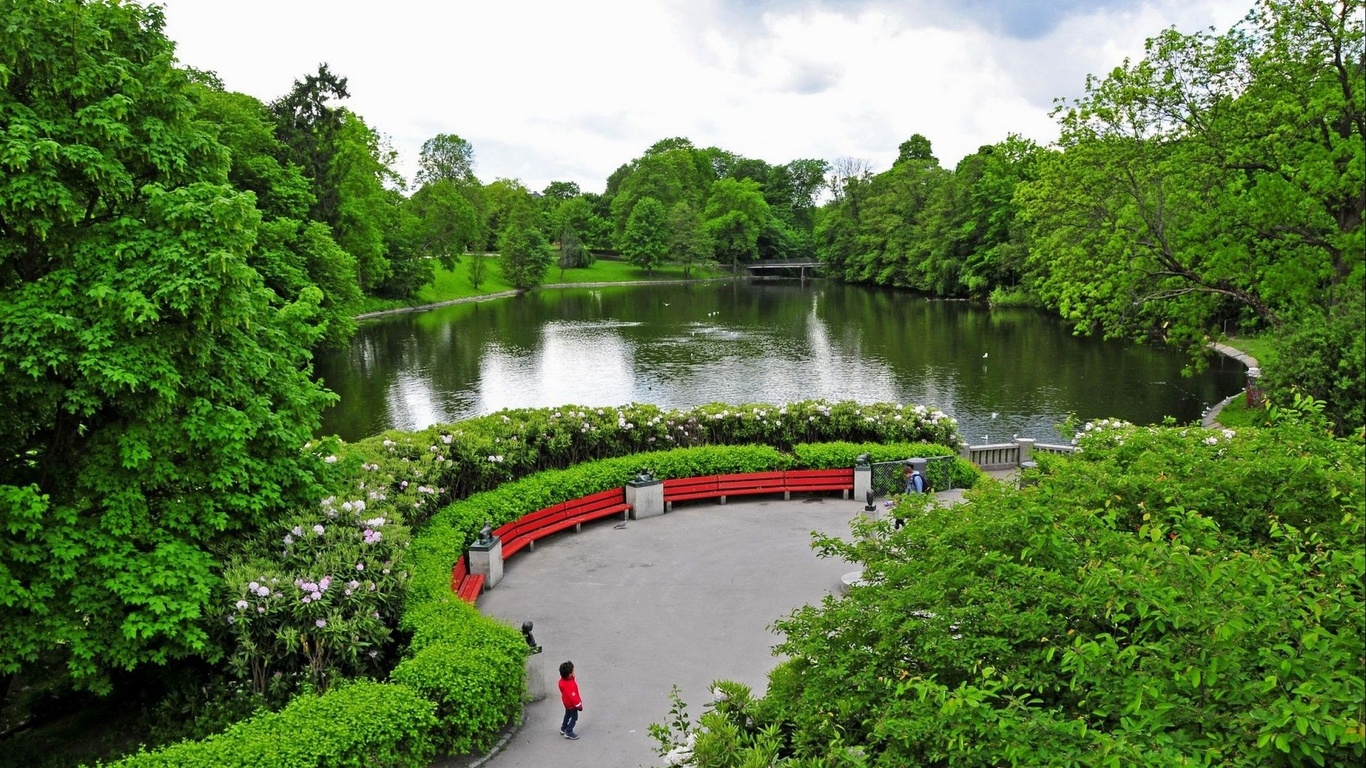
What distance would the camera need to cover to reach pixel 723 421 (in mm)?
19562

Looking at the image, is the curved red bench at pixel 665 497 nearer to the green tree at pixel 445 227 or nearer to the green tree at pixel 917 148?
the green tree at pixel 445 227

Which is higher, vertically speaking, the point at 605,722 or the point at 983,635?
the point at 983,635

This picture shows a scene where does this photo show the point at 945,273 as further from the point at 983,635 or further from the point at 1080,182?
the point at 983,635

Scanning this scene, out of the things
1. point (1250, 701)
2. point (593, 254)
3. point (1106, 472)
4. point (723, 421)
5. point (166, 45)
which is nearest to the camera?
point (1250, 701)

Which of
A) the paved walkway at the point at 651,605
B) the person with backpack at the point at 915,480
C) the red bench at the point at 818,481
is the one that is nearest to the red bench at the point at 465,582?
the paved walkway at the point at 651,605

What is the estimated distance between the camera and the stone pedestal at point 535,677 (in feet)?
33.1

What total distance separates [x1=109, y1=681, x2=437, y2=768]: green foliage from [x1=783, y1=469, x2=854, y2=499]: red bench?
10.7m

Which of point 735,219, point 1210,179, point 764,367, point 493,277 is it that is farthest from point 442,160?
point 1210,179

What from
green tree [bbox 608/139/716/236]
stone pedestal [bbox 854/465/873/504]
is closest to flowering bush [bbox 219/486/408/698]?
stone pedestal [bbox 854/465/873/504]

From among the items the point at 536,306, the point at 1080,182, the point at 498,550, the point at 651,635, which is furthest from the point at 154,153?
the point at 536,306

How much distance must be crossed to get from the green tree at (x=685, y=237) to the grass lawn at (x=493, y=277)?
4019 mm

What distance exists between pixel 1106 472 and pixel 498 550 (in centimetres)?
942

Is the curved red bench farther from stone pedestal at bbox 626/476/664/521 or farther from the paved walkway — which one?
the paved walkway

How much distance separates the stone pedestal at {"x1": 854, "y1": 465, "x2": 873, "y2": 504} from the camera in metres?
18.0
